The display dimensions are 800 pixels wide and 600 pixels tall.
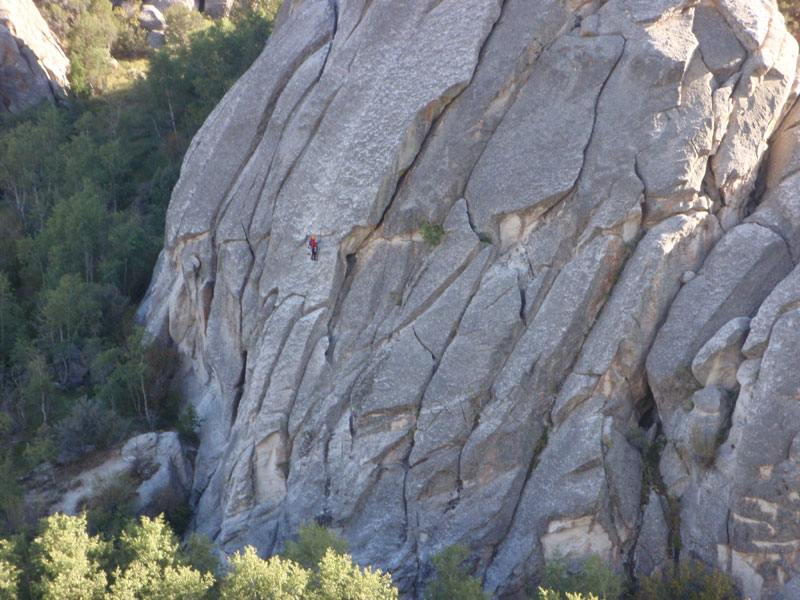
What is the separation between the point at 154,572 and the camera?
19.5m

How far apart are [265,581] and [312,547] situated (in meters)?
2.53

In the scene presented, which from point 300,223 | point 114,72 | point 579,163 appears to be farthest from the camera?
point 114,72

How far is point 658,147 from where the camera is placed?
21406 mm

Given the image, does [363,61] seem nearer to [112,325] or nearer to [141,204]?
[112,325]

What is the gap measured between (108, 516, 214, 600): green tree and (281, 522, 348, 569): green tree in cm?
236

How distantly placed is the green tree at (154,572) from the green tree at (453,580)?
19.0 feet

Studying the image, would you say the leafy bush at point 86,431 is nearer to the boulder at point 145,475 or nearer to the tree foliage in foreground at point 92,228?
the tree foliage in foreground at point 92,228

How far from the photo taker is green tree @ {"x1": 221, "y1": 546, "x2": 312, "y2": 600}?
58.3 ft

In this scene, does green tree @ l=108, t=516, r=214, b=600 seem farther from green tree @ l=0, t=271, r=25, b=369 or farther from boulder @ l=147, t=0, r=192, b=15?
boulder @ l=147, t=0, r=192, b=15

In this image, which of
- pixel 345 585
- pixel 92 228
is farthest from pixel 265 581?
pixel 92 228

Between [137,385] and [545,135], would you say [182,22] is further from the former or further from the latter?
[545,135]

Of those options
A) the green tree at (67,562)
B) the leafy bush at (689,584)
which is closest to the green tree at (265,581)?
the green tree at (67,562)

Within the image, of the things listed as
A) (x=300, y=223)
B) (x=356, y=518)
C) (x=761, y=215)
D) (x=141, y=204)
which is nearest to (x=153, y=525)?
(x=356, y=518)

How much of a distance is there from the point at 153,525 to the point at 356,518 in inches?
227
